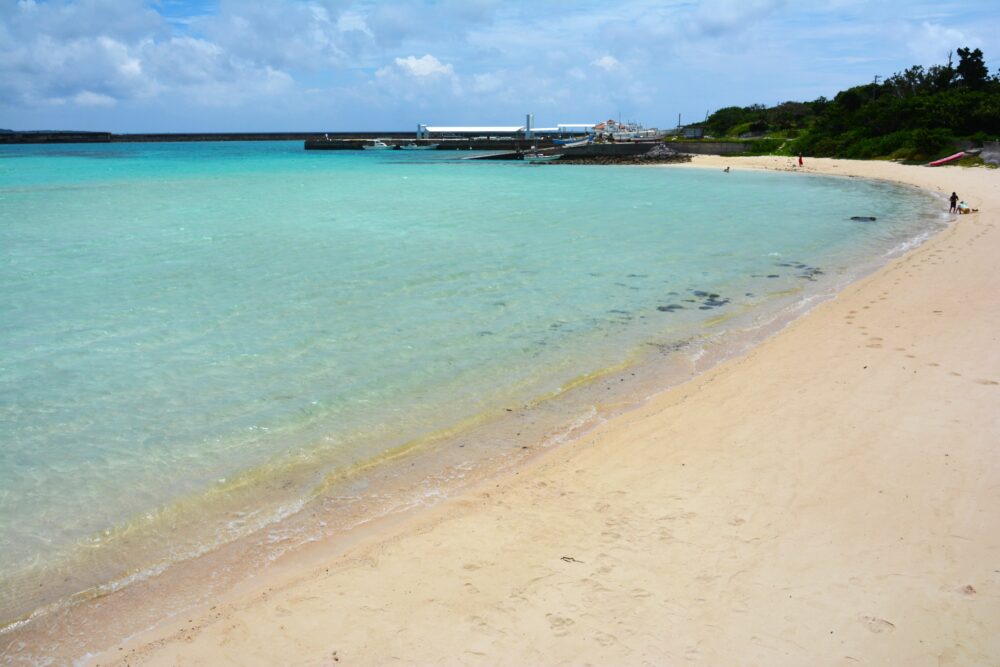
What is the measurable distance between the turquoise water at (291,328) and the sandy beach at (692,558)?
1.67m

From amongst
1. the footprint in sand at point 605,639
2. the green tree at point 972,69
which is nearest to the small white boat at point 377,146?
the green tree at point 972,69

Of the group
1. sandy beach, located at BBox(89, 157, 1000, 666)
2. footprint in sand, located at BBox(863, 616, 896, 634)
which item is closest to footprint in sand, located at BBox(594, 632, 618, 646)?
sandy beach, located at BBox(89, 157, 1000, 666)

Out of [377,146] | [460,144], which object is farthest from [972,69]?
[377,146]

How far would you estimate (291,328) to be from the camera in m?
12.8

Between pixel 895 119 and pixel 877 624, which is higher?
pixel 895 119

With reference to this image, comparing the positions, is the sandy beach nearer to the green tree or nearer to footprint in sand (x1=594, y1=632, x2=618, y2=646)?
footprint in sand (x1=594, y1=632, x2=618, y2=646)

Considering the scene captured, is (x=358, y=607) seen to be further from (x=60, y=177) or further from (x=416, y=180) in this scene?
(x=60, y=177)

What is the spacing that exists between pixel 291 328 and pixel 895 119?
61749 mm

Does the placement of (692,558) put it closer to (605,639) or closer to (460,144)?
(605,639)

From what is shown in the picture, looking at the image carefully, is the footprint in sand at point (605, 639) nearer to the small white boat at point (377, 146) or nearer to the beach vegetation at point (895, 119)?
the beach vegetation at point (895, 119)

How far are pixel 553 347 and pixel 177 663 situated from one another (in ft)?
26.0

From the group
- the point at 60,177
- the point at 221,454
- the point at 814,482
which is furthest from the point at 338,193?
the point at 814,482

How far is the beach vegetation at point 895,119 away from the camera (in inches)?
1960

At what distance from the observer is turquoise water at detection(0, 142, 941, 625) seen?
281 inches
